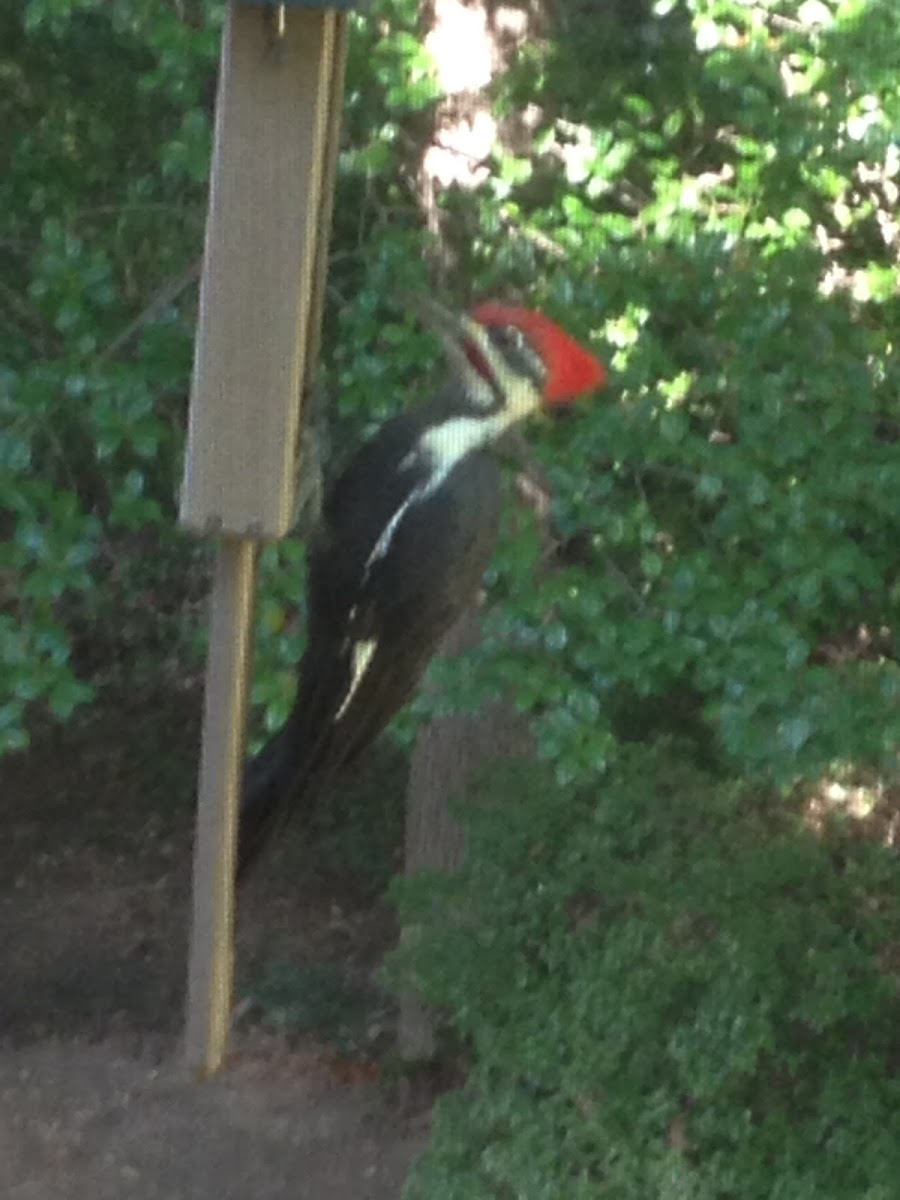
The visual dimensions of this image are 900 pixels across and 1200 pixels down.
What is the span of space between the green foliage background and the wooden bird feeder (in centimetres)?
51

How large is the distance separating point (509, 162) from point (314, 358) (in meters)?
1.08

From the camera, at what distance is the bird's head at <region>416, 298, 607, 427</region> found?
1.08 metres

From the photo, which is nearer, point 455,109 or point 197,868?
point 197,868

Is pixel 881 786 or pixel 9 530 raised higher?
pixel 9 530

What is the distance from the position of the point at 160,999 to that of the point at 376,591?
2.88 meters

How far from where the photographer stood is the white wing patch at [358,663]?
3.65 ft

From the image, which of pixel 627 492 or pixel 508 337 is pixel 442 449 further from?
Answer: pixel 627 492

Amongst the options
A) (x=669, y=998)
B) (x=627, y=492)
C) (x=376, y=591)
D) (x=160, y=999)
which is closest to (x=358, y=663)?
(x=376, y=591)

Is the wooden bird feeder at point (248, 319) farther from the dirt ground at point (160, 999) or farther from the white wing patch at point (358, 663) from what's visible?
the dirt ground at point (160, 999)

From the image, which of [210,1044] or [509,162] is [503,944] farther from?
[210,1044]

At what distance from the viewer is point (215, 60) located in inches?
77.3

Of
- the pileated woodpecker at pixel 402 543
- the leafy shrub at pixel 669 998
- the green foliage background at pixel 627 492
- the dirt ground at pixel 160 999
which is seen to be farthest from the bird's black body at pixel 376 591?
the dirt ground at pixel 160 999

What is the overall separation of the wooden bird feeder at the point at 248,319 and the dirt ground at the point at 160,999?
169 centimetres

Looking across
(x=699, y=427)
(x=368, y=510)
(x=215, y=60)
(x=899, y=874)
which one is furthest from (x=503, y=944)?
A: (x=368, y=510)
